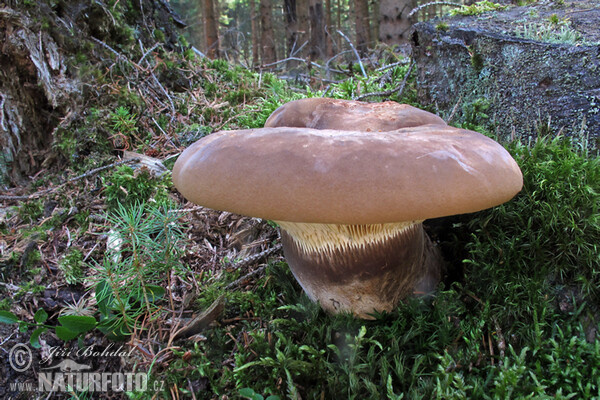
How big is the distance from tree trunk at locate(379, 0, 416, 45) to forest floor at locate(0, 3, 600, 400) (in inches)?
342

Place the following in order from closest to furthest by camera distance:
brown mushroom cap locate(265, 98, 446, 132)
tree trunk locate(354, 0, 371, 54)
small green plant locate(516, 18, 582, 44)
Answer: brown mushroom cap locate(265, 98, 446, 132)
small green plant locate(516, 18, 582, 44)
tree trunk locate(354, 0, 371, 54)

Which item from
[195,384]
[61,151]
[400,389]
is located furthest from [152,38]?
[400,389]

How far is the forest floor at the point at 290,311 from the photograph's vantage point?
166cm

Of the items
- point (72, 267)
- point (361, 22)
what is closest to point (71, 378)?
point (72, 267)

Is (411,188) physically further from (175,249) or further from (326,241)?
(175,249)

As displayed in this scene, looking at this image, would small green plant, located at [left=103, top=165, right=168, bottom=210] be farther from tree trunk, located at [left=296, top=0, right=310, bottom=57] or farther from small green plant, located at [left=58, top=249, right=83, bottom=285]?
tree trunk, located at [left=296, top=0, right=310, bottom=57]

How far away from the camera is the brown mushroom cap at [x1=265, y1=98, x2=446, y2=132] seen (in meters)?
2.03

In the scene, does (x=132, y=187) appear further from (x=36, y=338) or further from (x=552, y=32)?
(x=552, y=32)

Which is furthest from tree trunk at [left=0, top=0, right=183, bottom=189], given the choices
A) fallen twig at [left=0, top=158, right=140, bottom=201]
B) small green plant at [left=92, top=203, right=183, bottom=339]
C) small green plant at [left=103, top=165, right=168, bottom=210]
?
small green plant at [left=92, top=203, right=183, bottom=339]

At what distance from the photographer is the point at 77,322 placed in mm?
1958

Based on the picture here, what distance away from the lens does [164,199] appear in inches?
112

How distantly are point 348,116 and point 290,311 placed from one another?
47.3 inches

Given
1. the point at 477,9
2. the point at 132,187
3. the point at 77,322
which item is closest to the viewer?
the point at 77,322

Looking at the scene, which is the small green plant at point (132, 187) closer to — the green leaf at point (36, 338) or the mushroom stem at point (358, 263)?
the green leaf at point (36, 338)
